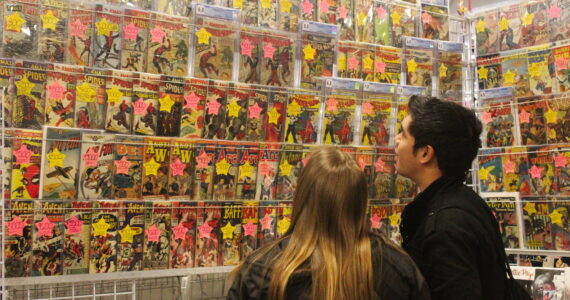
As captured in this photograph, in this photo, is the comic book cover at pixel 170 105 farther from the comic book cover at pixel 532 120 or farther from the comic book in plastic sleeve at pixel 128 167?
the comic book cover at pixel 532 120

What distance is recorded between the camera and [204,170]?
2785mm

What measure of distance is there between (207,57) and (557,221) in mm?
2036

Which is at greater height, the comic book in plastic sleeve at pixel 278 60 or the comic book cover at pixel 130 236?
the comic book in plastic sleeve at pixel 278 60

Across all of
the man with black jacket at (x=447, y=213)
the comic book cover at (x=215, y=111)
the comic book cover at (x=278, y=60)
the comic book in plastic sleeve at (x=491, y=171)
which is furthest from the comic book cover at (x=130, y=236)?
the comic book in plastic sleeve at (x=491, y=171)

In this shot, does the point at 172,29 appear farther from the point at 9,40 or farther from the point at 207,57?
the point at 9,40

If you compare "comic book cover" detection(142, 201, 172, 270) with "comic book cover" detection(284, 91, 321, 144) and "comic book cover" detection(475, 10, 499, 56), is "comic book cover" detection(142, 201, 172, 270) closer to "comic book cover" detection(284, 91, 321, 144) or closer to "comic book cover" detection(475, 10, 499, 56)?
"comic book cover" detection(284, 91, 321, 144)

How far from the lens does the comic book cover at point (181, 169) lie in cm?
271

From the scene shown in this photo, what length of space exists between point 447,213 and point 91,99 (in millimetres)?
1633

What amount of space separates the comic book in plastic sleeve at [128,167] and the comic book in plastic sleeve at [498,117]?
2.02 metres

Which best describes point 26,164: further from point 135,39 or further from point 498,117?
point 498,117

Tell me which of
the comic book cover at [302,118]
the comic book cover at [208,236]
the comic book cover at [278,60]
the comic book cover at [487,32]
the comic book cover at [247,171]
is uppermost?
the comic book cover at [487,32]

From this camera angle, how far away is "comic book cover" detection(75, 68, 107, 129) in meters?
2.56

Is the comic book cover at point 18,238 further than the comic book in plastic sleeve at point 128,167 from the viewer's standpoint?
No

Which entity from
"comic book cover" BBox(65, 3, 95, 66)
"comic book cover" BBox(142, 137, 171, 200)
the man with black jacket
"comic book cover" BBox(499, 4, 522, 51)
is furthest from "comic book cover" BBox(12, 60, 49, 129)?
"comic book cover" BBox(499, 4, 522, 51)
